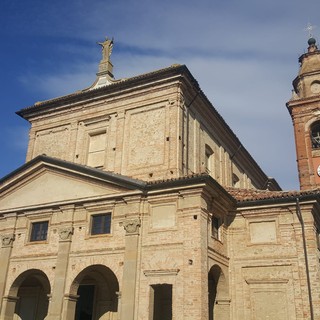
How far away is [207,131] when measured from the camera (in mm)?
21469

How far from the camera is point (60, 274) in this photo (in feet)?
51.2

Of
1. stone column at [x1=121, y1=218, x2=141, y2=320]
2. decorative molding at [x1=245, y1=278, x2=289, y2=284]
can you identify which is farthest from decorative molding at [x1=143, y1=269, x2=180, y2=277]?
decorative molding at [x1=245, y1=278, x2=289, y2=284]

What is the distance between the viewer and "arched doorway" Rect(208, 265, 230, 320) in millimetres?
15516

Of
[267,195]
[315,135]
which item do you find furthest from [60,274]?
[315,135]

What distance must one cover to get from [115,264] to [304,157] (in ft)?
59.3

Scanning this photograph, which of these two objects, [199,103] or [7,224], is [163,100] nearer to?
[199,103]

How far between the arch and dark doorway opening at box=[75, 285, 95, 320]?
18.8 m

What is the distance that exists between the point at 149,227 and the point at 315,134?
18757mm

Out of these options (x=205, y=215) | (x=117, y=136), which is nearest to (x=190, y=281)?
(x=205, y=215)

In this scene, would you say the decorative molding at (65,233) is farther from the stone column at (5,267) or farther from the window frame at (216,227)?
the window frame at (216,227)

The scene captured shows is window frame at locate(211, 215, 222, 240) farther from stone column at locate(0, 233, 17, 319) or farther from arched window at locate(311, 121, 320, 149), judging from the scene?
arched window at locate(311, 121, 320, 149)

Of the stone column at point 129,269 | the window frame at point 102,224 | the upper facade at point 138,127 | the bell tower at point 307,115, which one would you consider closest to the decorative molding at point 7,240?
the window frame at point 102,224

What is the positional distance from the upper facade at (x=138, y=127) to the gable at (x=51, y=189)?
228 centimetres

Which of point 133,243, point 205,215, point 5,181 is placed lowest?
point 133,243
